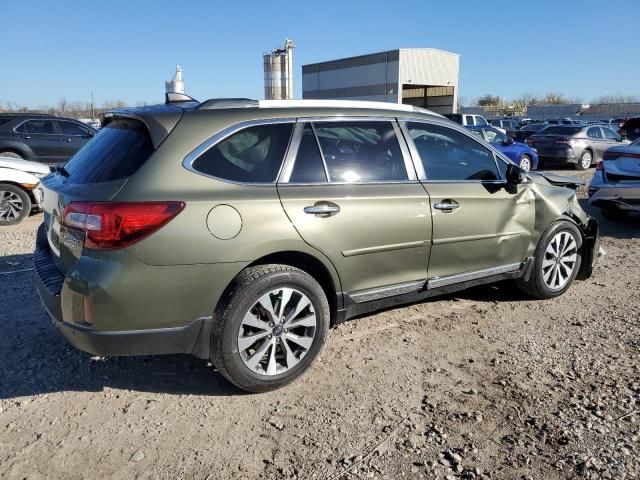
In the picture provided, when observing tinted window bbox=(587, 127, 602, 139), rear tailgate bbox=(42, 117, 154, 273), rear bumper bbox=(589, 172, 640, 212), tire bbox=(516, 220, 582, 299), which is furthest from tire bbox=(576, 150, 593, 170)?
rear tailgate bbox=(42, 117, 154, 273)

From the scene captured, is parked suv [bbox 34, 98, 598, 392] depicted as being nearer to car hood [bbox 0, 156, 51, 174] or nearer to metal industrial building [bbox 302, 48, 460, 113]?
car hood [bbox 0, 156, 51, 174]

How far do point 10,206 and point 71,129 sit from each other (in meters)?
5.12

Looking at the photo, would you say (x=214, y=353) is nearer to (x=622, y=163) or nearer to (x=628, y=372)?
(x=628, y=372)

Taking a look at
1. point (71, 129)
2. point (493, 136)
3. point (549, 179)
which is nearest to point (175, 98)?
point (549, 179)

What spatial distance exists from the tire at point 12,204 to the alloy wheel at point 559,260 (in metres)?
7.46

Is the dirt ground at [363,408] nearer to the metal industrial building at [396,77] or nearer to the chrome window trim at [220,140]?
the chrome window trim at [220,140]

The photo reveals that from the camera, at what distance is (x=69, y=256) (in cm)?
298

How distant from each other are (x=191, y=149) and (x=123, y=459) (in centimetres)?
169

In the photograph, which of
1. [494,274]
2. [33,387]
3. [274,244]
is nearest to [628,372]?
[494,274]

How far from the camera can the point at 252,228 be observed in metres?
3.02

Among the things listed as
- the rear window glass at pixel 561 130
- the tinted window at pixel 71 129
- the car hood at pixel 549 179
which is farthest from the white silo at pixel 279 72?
the car hood at pixel 549 179

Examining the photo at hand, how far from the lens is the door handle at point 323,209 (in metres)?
3.24

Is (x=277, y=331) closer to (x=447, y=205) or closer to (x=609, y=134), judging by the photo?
(x=447, y=205)

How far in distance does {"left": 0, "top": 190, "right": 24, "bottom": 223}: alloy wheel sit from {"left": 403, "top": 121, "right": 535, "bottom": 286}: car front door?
6725 mm
